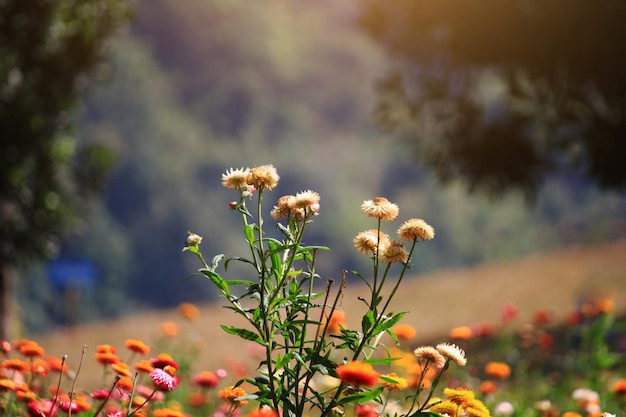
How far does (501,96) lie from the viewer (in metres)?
15.2

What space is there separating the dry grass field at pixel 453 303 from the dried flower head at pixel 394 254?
7.83m

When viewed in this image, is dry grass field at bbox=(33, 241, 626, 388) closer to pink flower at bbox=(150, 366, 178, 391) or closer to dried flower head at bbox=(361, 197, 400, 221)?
pink flower at bbox=(150, 366, 178, 391)

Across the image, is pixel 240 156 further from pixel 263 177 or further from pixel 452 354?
pixel 452 354

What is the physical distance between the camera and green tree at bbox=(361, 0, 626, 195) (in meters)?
12.5

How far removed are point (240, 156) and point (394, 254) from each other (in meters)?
141

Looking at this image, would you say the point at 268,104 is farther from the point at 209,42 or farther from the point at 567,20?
the point at 567,20

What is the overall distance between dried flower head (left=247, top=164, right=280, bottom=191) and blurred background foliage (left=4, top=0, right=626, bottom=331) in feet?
245

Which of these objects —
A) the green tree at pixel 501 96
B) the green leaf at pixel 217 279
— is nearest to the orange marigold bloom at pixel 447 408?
the green leaf at pixel 217 279

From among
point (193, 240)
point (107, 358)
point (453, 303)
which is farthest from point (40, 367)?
point (453, 303)

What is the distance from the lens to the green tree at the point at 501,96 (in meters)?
12.5

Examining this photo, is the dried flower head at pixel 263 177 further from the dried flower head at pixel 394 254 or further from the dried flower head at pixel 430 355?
the dried flower head at pixel 430 355

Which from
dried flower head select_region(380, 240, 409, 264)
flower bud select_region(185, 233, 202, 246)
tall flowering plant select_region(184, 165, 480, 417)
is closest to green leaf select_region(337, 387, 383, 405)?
tall flowering plant select_region(184, 165, 480, 417)

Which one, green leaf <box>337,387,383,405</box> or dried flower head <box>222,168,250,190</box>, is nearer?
green leaf <box>337,387,383,405</box>

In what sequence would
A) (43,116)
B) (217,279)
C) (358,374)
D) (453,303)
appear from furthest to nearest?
(453,303) → (43,116) → (217,279) → (358,374)
